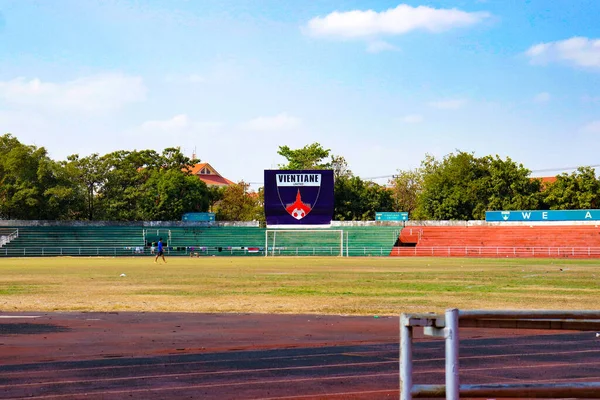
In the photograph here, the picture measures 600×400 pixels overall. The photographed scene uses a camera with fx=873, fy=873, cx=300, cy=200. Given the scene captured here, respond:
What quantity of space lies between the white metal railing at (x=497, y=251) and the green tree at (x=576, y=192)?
24651mm

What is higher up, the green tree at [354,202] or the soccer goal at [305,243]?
the green tree at [354,202]

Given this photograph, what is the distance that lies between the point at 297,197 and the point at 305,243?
18.5 metres

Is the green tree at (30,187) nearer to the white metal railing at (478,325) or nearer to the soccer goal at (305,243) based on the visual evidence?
the soccer goal at (305,243)

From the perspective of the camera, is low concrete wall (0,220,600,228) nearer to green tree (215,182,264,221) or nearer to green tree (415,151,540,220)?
green tree (415,151,540,220)

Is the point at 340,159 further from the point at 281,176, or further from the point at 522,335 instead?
the point at 522,335

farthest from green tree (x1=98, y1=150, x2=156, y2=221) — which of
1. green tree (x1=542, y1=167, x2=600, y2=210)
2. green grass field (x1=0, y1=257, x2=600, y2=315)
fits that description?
green grass field (x1=0, y1=257, x2=600, y2=315)

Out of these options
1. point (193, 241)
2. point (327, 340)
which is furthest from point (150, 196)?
point (327, 340)

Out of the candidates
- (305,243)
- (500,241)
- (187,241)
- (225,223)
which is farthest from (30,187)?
(500,241)

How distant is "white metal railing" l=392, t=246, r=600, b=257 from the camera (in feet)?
265

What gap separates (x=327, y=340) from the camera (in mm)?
14266

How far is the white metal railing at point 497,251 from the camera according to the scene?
80.6 metres

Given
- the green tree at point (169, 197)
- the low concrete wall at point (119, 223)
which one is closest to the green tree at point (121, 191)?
the green tree at point (169, 197)

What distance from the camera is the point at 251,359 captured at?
1197 centimetres

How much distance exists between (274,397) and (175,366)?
255cm
